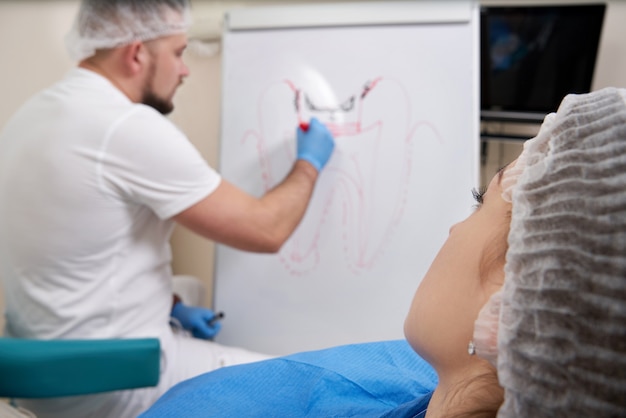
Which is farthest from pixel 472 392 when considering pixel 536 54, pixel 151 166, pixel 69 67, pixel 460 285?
pixel 69 67

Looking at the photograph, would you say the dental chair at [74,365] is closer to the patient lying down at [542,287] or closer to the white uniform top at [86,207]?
the white uniform top at [86,207]

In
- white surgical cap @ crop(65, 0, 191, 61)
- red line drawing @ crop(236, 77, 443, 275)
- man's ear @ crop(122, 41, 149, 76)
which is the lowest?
red line drawing @ crop(236, 77, 443, 275)

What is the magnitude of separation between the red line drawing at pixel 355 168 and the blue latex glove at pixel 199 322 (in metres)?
0.25

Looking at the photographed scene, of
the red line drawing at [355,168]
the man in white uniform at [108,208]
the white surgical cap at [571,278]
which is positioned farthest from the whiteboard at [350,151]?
the white surgical cap at [571,278]

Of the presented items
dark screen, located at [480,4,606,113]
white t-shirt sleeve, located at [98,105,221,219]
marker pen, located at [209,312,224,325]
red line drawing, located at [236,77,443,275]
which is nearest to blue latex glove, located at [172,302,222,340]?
marker pen, located at [209,312,224,325]

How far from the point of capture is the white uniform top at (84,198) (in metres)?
1.00

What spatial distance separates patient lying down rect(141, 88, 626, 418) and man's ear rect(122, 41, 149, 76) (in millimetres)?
928

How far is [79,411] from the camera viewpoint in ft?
3.37

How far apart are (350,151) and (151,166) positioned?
49 centimetres

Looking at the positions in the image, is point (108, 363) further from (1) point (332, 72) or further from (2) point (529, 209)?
(1) point (332, 72)

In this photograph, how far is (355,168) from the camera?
1265 mm

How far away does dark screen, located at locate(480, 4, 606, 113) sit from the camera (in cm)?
131

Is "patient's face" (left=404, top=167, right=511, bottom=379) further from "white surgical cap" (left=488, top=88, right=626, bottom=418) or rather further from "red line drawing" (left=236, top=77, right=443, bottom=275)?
"red line drawing" (left=236, top=77, right=443, bottom=275)

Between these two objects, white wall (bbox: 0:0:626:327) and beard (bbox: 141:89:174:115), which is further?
white wall (bbox: 0:0:626:327)
